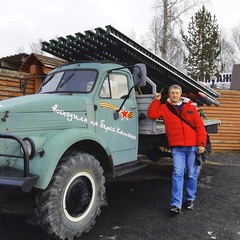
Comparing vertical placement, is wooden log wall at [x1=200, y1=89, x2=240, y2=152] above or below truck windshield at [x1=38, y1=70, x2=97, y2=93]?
below

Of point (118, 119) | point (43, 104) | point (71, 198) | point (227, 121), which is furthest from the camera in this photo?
point (227, 121)

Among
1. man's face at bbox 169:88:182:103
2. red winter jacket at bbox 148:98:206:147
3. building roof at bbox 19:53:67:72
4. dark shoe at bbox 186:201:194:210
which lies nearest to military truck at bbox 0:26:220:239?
man's face at bbox 169:88:182:103

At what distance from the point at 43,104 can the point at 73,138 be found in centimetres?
60

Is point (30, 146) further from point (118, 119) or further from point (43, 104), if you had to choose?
point (118, 119)

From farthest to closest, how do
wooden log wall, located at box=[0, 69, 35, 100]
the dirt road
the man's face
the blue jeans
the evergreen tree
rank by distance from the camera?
the evergreen tree → wooden log wall, located at box=[0, 69, 35, 100] → the man's face → the blue jeans → the dirt road

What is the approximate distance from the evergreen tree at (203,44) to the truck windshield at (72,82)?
904 inches

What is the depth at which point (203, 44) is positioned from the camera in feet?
85.9

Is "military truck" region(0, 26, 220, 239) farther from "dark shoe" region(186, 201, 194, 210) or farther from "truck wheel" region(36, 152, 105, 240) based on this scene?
"dark shoe" region(186, 201, 194, 210)

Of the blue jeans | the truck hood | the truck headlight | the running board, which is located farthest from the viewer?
the running board

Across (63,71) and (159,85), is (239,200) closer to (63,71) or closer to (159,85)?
(159,85)

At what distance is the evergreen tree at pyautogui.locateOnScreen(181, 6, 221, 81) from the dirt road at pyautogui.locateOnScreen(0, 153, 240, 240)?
21.3 meters

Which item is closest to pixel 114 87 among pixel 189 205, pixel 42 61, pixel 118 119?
pixel 118 119

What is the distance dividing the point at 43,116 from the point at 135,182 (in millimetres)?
3150

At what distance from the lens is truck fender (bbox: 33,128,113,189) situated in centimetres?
306
